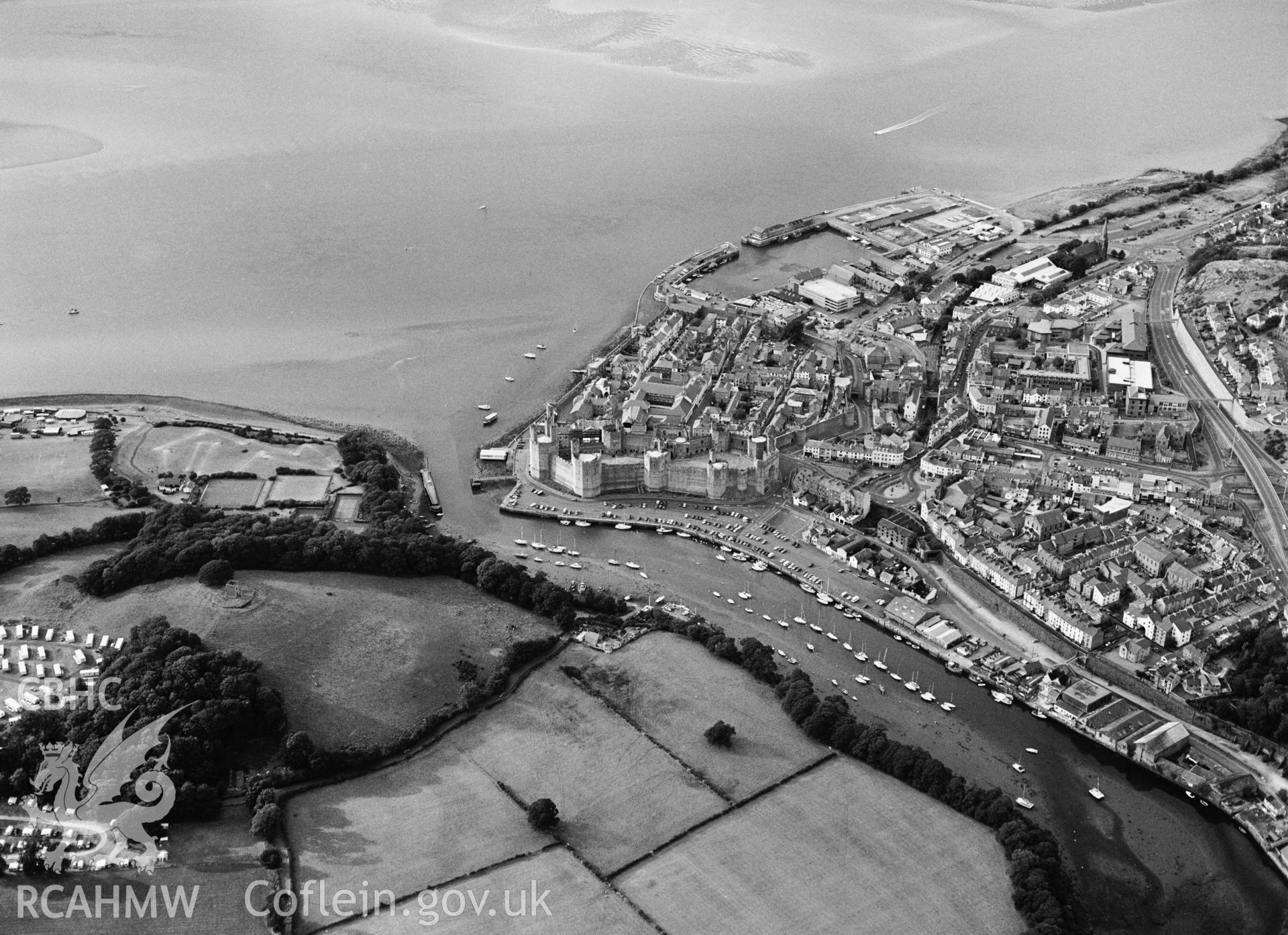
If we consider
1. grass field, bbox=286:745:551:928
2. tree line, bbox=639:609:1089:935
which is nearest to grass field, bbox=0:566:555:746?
grass field, bbox=286:745:551:928

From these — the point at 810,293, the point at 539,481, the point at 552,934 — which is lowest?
the point at 552,934

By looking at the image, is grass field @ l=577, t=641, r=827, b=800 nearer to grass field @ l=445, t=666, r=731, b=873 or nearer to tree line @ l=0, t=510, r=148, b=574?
grass field @ l=445, t=666, r=731, b=873

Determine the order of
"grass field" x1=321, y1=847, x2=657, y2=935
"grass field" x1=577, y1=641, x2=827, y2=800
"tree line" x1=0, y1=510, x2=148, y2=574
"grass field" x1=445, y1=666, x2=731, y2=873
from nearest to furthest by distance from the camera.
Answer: "grass field" x1=321, y1=847, x2=657, y2=935 < "grass field" x1=445, y1=666, x2=731, y2=873 < "grass field" x1=577, y1=641, x2=827, y2=800 < "tree line" x1=0, y1=510, x2=148, y2=574

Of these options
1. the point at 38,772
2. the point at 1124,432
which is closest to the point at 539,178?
the point at 1124,432

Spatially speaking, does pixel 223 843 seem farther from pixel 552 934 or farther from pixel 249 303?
pixel 249 303

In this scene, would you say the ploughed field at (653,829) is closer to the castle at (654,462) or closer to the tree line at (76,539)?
the castle at (654,462)

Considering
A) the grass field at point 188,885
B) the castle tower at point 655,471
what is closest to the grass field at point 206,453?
the castle tower at point 655,471
